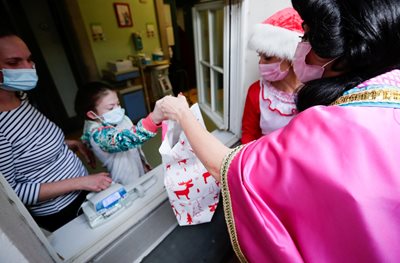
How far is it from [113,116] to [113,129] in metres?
0.07

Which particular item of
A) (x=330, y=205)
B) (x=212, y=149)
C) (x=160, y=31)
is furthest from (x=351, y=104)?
(x=160, y=31)

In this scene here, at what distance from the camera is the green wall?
2.61 meters

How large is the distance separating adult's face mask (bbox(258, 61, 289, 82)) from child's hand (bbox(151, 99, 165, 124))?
47cm

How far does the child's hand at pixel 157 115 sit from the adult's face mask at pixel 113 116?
0.26m

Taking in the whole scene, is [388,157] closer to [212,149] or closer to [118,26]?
[212,149]

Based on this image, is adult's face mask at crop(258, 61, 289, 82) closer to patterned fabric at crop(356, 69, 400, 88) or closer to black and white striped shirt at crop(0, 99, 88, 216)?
patterned fabric at crop(356, 69, 400, 88)

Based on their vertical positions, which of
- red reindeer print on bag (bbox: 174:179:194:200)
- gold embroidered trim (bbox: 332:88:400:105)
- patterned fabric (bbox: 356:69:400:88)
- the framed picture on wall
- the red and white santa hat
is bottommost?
red reindeer print on bag (bbox: 174:179:194:200)

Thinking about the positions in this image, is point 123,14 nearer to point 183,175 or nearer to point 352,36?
point 183,175

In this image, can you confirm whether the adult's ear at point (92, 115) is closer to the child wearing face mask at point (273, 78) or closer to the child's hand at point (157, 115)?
the child's hand at point (157, 115)

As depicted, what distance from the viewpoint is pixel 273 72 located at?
83cm

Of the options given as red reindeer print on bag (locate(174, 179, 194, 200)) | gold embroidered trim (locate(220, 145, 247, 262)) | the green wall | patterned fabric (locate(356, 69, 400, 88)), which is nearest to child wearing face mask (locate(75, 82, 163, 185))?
red reindeer print on bag (locate(174, 179, 194, 200))

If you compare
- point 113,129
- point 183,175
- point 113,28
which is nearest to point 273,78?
point 183,175

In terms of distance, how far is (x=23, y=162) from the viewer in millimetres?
706

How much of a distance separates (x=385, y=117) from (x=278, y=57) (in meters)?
0.53
